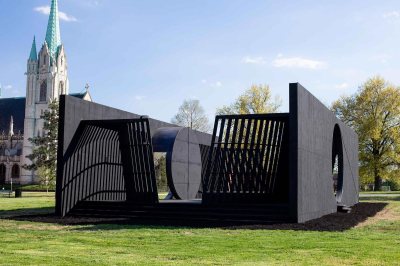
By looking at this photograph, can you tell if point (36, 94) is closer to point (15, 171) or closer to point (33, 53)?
point (33, 53)

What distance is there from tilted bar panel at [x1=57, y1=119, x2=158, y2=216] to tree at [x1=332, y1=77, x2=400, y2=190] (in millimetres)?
27916

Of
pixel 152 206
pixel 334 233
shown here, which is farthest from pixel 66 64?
pixel 334 233

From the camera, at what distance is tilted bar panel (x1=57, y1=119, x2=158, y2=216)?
1881 cm

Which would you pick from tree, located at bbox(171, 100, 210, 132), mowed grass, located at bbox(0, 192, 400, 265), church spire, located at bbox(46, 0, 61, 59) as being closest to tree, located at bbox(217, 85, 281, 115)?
→ tree, located at bbox(171, 100, 210, 132)

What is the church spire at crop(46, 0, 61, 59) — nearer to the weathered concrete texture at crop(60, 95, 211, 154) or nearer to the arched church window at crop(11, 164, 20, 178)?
the arched church window at crop(11, 164, 20, 178)

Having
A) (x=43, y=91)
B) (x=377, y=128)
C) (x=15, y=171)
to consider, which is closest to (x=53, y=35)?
(x=43, y=91)

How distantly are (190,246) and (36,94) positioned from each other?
82.7 metres

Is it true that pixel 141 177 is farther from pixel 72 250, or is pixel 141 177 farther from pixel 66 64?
pixel 66 64

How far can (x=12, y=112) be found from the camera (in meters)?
92.7

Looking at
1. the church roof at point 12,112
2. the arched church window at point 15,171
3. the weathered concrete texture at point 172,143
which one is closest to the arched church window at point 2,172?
the arched church window at point 15,171

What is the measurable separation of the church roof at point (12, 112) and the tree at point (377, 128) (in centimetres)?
6507

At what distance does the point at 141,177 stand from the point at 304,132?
6451 mm

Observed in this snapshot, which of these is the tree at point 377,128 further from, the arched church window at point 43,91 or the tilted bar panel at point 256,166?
the arched church window at point 43,91

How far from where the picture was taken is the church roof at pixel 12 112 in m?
91.1
